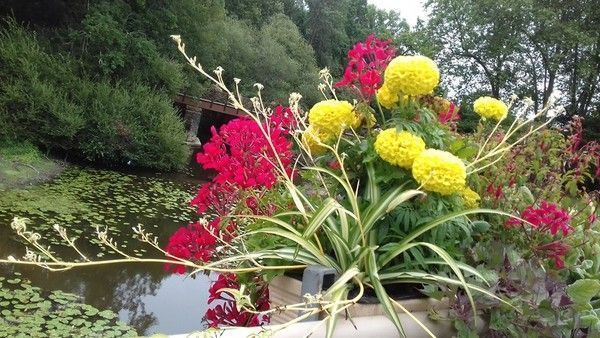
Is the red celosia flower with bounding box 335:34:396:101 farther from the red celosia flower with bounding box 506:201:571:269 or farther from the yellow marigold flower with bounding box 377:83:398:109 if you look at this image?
the red celosia flower with bounding box 506:201:571:269

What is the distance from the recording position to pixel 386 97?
1.76 m

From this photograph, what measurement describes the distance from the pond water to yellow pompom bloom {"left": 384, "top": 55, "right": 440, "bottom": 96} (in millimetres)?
3580

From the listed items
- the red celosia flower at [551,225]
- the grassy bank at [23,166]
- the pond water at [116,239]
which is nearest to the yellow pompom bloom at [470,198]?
the red celosia flower at [551,225]

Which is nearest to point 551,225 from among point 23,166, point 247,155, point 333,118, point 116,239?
point 333,118

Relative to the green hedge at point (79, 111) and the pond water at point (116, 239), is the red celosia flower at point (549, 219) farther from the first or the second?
the green hedge at point (79, 111)

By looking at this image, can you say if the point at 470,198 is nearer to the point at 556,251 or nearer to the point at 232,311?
the point at 556,251

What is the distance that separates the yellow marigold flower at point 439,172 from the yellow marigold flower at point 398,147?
0.14 ft

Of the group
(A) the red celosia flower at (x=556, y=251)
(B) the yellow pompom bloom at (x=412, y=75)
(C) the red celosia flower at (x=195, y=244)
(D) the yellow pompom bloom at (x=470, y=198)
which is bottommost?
(C) the red celosia flower at (x=195, y=244)

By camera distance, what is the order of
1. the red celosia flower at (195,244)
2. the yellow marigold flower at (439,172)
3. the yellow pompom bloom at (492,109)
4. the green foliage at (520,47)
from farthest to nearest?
the green foliage at (520,47)
the yellow pompom bloom at (492,109)
the red celosia flower at (195,244)
the yellow marigold flower at (439,172)

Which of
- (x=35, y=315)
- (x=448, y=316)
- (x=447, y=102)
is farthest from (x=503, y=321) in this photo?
(x=35, y=315)

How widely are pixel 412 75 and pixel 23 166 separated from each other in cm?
965

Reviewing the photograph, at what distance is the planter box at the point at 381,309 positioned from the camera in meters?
1.40

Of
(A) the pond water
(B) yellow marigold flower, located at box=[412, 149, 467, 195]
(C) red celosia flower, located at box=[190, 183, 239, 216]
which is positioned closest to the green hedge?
(A) the pond water

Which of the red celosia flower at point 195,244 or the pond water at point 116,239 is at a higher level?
the red celosia flower at point 195,244
